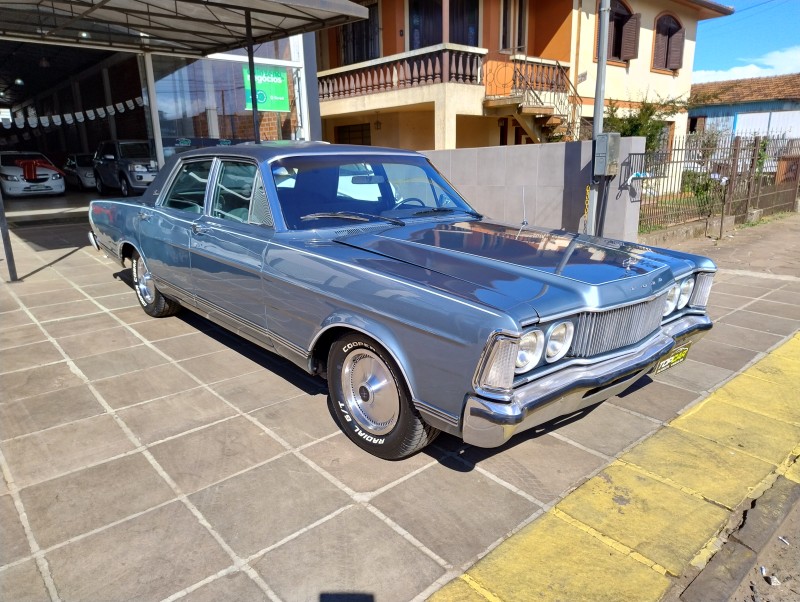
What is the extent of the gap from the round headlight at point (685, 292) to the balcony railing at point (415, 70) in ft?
35.7

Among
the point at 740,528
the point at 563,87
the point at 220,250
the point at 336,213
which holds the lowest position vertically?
the point at 740,528

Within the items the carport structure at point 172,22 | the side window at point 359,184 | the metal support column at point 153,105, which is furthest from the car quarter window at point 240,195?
the metal support column at point 153,105

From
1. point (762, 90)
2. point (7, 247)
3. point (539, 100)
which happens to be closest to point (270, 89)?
point (539, 100)

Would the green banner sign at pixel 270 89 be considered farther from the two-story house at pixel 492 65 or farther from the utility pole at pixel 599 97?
the utility pole at pixel 599 97

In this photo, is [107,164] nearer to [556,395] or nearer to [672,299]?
[672,299]

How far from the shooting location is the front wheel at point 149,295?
5.65 m

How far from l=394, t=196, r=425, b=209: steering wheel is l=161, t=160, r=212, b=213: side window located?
5.05 ft

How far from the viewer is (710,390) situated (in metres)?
4.36

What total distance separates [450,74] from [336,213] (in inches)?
426

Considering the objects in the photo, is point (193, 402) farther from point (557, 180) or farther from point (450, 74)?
point (450, 74)

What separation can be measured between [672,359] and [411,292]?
175cm

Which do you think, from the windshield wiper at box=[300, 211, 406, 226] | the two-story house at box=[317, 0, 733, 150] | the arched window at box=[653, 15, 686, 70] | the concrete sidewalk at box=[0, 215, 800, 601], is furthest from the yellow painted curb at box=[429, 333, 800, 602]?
the arched window at box=[653, 15, 686, 70]

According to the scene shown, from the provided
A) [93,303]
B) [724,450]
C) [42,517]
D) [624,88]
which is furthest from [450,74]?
[42,517]

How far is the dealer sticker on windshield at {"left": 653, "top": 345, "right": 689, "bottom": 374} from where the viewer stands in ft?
11.0
